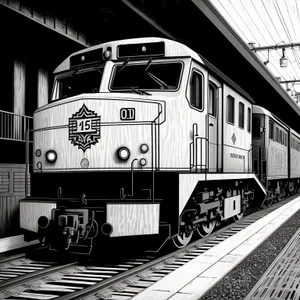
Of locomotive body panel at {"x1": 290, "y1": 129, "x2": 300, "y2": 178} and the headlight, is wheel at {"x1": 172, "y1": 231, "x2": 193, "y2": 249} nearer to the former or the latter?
the headlight

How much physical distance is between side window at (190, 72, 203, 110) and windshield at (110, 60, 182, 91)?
1.08 feet

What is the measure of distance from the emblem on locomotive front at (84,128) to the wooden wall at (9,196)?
122 inches

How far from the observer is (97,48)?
7.29m

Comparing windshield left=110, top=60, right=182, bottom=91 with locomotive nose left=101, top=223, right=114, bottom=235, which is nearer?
locomotive nose left=101, top=223, right=114, bottom=235

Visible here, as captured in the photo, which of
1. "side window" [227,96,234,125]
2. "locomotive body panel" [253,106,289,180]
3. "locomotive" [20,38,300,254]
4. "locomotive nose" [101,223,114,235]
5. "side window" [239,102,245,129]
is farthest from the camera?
"locomotive body panel" [253,106,289,180]

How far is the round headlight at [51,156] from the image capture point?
683cm

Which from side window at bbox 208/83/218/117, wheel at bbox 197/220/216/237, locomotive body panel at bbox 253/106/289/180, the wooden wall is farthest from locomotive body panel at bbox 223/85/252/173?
the wooden wall

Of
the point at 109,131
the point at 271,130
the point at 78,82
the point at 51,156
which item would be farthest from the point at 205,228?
the point at 271,130

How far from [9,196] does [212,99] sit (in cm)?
431

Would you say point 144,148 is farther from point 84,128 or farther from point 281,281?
point 281,281

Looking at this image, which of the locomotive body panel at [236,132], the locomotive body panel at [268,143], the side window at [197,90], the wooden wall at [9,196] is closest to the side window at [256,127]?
the locomotive body panel at [268,143]

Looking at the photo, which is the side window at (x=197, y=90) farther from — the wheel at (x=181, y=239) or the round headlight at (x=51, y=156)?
the round headlight at (x=51, y=156)

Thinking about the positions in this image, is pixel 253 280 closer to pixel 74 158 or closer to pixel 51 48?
pixel 74 158

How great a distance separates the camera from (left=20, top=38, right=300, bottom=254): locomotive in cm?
605
